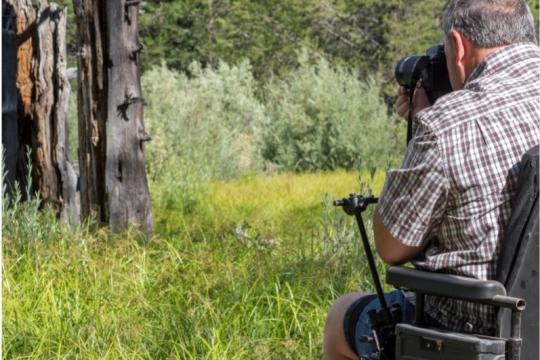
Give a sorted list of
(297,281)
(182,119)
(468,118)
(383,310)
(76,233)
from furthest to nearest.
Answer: (182,119) → (76,233) → (297,281) → (383,310) → (468,118)

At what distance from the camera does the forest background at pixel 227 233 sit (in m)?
5.00

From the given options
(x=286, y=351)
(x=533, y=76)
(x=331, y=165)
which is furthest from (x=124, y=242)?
(x=331, y=165)

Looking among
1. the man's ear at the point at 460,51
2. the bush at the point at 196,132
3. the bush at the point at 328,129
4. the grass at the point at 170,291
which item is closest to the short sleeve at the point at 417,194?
the man's ear at the point at 460,51

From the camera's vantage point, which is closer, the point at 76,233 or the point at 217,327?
the point at 217,327

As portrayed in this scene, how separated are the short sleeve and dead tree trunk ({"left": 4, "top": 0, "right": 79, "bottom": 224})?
15.9 feet

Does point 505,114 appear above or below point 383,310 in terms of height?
above

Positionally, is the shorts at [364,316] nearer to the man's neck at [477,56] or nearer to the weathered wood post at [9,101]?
the man's neck at [477,56]

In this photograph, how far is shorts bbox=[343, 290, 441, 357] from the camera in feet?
12.1

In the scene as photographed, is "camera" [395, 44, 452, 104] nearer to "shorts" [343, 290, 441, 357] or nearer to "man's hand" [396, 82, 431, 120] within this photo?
"man's hand" [396, 82, 431, 120]

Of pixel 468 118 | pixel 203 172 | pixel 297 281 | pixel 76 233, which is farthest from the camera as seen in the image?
pixel 203 172

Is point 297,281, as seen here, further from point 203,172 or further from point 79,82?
point 203,172

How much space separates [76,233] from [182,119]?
835 cm

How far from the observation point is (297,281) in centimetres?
567

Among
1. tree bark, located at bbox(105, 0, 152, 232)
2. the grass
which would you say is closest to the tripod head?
the grass
